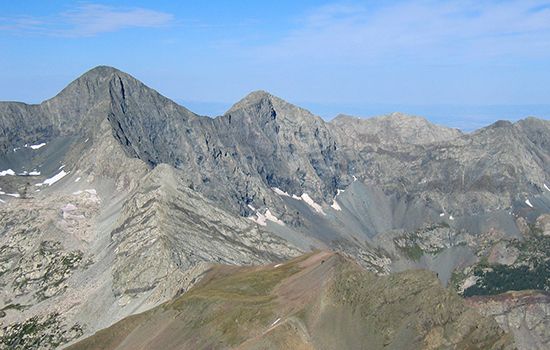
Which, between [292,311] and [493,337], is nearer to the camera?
[493,337]

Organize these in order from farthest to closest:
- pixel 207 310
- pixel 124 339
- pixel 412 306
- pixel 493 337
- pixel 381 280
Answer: pixel 124 339, pixel 207 310, pixel 381 280, pixel 412 306, pixel 493 337

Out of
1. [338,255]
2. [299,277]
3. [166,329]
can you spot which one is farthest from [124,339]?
[338,255]

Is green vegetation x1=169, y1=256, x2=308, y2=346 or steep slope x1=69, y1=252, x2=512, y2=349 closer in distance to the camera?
steep slope x1=69, y1=252, x2=512, y2=349

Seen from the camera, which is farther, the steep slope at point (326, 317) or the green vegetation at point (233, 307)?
the green vegetation at point (233, 307)

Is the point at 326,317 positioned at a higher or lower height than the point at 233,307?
higher

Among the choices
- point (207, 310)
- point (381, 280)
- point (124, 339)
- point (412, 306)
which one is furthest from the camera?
point (124, 339)

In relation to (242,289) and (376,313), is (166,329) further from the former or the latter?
(376,313)

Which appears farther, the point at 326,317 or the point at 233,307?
the point at 233,307

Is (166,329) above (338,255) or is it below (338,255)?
below
